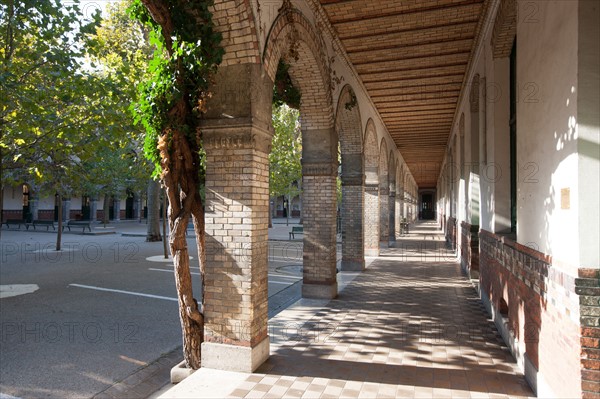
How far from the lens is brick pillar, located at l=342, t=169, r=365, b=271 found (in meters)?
10.6

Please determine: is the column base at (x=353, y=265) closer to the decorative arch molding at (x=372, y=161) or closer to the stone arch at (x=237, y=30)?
the decorative arch molding at (x=372, y=161)

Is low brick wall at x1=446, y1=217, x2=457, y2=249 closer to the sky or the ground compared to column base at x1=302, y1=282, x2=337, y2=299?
closer to the sky

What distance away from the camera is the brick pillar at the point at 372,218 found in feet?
44.0

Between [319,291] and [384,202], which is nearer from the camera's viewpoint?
[319,291]

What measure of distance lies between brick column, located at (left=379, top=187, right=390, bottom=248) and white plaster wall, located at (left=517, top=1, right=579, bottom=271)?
1260 centimetres

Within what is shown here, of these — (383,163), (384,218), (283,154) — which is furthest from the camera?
(283,154)

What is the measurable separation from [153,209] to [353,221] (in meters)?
11.2

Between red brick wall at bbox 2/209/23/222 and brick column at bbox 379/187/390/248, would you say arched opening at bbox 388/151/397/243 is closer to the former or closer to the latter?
brick column at bbox 379/187/390/248

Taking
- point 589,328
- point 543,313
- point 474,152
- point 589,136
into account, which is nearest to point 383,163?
point 474,152

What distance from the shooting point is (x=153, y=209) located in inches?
720

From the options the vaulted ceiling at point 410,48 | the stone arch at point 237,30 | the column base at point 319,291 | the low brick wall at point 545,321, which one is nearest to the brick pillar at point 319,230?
the column base at point 319,291

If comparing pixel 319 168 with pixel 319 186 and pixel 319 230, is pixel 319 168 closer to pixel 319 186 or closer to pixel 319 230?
pixel 319 186

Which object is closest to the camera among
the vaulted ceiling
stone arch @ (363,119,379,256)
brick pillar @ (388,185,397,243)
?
the vaulted ceiling

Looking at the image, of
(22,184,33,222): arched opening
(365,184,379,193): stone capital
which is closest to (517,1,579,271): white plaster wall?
(365,184,379,193): stone capital
